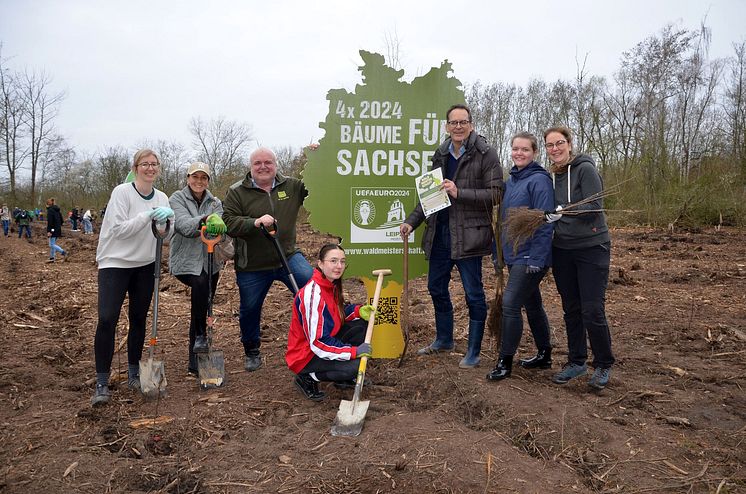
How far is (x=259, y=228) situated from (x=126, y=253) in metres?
1.12

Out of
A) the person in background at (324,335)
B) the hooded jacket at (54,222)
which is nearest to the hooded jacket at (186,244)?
the person in background at (324,335)

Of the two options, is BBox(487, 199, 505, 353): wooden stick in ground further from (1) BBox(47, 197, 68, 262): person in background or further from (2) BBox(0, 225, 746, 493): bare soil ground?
(1) BBox(47, 197, 68, 262): person in background

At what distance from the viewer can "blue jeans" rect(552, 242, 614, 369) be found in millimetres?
4051

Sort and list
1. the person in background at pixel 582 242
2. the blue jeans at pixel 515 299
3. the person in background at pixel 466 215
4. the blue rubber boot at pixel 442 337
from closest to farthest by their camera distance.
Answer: the person in background at pixel 582 242 < the blue jeans at pixel 515 299 < the person in background at pixel 466 215 < the blue rubber boot at pixel 442 337

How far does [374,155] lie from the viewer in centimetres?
514

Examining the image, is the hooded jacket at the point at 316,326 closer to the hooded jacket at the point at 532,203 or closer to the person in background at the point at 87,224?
the hooded jacket at the point at 532,203

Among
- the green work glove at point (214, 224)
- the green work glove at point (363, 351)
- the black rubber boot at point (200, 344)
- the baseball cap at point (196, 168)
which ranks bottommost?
the black rubber boot at point (200, 344)

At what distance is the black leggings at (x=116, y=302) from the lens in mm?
4031

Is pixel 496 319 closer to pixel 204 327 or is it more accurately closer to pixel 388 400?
pixel 388 400

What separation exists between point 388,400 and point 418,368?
2.43 ft

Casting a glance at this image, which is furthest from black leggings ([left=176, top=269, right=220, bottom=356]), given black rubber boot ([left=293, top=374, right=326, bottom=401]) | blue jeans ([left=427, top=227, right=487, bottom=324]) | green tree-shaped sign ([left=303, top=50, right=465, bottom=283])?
blue jeans ([left=427, top=227, right=487, bottom=324])

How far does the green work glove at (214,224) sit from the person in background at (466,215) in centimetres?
168

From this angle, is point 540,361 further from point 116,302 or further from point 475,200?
point 116,302

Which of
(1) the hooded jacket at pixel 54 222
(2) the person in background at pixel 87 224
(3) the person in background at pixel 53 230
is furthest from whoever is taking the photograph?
(2) the person in background at pixel 87 224
